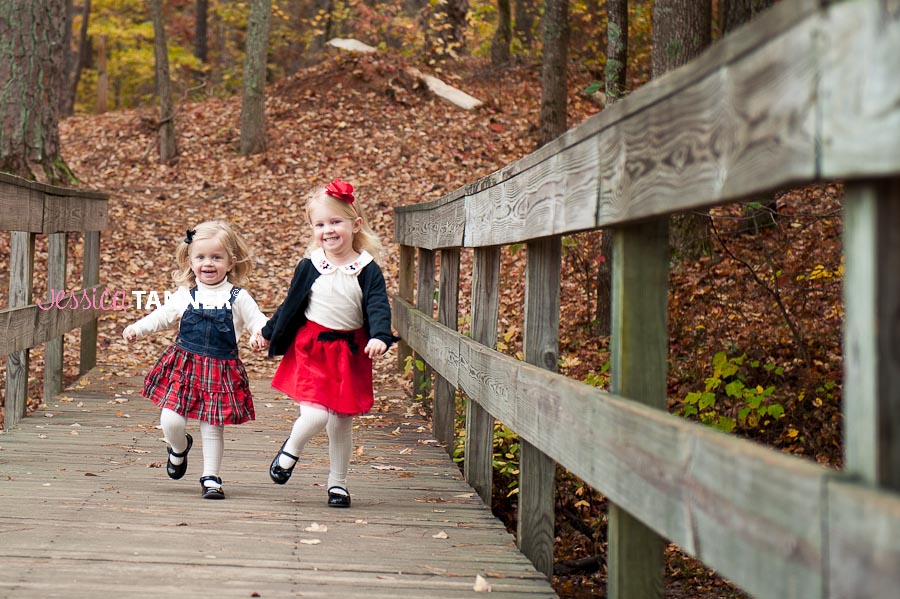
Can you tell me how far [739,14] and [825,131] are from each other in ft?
38.0

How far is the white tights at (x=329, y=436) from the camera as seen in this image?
461 cm

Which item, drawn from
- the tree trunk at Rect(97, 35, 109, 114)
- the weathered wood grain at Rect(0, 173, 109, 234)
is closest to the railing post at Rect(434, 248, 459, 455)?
the weathered wood grain at Rect(0, 173, 109, 234)

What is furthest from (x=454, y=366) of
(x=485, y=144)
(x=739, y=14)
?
(x=485, y=144)

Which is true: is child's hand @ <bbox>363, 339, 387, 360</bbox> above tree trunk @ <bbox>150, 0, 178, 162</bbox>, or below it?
below

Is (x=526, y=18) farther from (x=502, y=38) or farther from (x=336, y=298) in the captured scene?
(x=336, y=298)

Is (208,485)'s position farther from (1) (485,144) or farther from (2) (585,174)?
(1) (485,144)

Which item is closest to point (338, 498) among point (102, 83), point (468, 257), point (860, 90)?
point (860, 90)

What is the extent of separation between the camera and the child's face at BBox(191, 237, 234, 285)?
4.95 m

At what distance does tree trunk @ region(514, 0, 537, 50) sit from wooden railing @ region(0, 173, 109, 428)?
1411 cm

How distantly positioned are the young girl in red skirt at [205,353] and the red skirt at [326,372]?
30 centimetres

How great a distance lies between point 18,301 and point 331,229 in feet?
9.17

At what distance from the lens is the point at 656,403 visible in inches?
102

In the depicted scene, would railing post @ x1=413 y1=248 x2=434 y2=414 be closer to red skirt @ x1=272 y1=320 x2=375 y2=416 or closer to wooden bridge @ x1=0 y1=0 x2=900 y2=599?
wooden bridge @ x1=0 y1=0 x2=900 y2=599

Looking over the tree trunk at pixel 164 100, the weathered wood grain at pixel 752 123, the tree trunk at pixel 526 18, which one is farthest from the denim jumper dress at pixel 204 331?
the tree trunk at pixel 526 18
